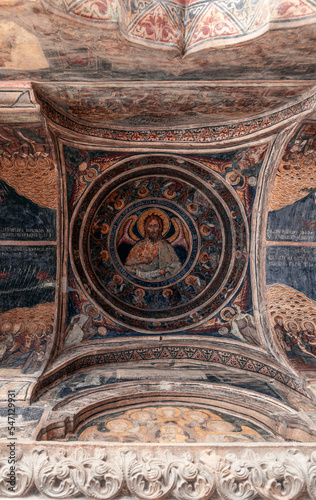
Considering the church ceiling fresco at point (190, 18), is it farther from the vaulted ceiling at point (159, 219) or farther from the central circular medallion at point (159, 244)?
the central circular medallion at point (159, 244)

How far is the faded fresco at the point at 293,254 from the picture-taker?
22.2 ft

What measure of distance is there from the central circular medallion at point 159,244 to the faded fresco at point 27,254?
0.61 m

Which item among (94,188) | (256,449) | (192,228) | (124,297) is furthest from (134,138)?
(256,449)

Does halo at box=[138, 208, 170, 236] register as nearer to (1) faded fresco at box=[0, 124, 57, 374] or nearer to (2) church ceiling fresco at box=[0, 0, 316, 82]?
(1) faded fresco at box=[0, 124, 57, 374]

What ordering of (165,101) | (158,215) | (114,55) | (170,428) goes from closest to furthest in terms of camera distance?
(114,55) → (170,428) → (165,101) → (158,215)

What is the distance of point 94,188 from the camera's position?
744 centimetres

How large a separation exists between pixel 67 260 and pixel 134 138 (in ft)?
8.46

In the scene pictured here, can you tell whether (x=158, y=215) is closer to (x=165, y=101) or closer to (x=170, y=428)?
(x=165, y=101)

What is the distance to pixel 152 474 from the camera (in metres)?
4.09

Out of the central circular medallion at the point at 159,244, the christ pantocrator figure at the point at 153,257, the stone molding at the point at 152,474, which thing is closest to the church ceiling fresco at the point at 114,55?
the central circular medallion at the point at 159,244

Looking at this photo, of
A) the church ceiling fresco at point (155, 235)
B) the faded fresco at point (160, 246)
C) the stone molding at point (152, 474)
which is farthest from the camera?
the faded fresco at point (160, 246)

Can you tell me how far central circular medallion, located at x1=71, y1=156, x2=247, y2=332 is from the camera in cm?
758

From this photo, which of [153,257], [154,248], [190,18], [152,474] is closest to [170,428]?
[152,474]

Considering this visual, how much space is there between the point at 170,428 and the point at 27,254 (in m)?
3.89
